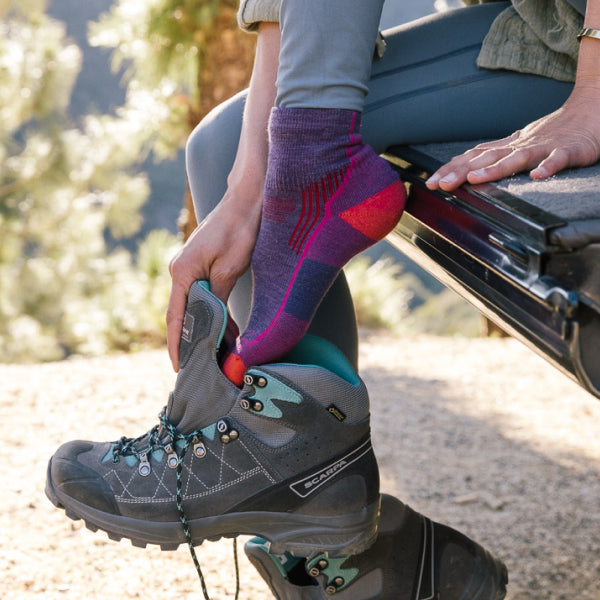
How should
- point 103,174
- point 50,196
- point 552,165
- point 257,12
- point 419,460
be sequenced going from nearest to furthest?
point 552,165, point 257,12, point 419,460, point 50,196, point 103,174

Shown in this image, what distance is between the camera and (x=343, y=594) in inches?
44.2

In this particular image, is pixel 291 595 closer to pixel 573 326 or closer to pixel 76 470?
pixel 76 470

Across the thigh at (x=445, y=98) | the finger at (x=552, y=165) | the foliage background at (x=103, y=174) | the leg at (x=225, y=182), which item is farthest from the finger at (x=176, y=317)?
the foliage background at (x=103, y=174)

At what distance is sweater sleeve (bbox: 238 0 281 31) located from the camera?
1.00m

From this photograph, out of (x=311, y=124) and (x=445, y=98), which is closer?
(x=311, y=124)

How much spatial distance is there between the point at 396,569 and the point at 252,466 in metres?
0.34

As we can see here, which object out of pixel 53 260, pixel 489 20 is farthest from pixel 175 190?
pixel 489 20

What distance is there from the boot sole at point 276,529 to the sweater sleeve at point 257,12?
668 mm

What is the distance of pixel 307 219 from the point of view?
3.07ft

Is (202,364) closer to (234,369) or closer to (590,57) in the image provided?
(234,369)

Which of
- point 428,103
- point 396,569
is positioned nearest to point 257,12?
point 428,103

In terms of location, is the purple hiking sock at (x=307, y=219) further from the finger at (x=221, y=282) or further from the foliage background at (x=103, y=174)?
the foliage background at (x=103, y=174)

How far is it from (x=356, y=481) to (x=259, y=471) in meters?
0.13

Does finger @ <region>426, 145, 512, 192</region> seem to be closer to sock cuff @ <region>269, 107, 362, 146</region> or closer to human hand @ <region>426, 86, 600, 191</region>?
human hand @ <region>426, 86, 600, 191</region>
